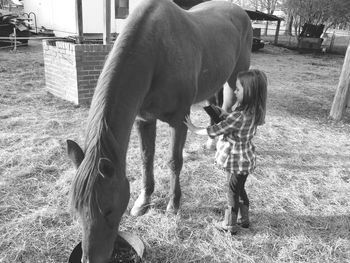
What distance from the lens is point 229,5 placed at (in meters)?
4.18

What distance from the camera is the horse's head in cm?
137

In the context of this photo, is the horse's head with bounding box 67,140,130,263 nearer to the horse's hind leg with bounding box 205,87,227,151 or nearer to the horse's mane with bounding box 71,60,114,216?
the horse's mane with bounding box 71,60,114,216

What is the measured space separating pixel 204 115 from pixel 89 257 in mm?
4093

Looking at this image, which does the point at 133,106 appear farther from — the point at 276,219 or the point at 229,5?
the point at 229,5

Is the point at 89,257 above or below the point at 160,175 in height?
above

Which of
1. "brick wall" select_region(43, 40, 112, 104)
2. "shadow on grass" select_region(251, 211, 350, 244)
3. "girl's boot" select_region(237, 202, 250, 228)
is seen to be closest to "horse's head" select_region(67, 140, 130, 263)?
"girl's boot" select_region(237, 202, 250, 228)

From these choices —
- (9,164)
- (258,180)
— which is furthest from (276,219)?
(9,164)

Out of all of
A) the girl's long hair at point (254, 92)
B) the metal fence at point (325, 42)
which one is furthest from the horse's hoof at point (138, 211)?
the metal fence at point (325, 42)

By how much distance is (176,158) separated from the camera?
2.66 m

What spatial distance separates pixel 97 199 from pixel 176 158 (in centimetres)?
131

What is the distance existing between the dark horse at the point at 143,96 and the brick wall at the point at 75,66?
2211 millimetres

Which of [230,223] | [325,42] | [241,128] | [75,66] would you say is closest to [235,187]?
[230,223]

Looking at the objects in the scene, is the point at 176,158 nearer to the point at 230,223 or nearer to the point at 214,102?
the point at 230,223

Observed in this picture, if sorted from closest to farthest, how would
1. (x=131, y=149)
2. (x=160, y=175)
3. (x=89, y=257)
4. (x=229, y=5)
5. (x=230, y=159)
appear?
1. (x=89, y=257)
2. (x=230, y=159)
3. (x=160, y=175)
4. (x=131, y=149)
5. (x=229, y=5)
